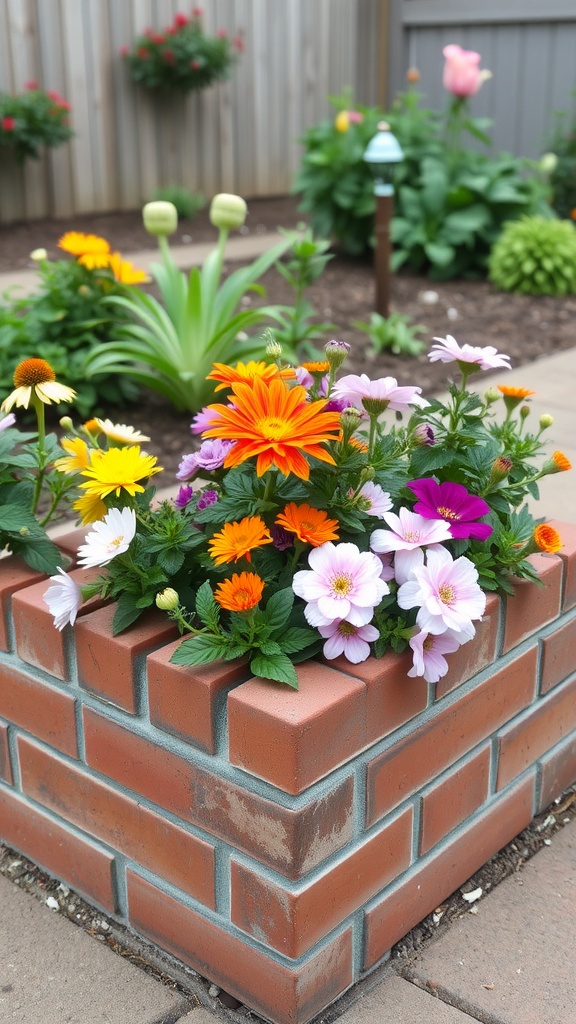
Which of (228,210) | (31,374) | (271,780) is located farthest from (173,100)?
(271,780)

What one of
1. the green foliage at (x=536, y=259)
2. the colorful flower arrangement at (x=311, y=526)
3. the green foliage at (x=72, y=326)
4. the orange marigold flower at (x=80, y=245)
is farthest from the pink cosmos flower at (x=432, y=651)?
the green foliage at (x=536, y=259)

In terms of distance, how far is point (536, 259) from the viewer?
5.07 meters

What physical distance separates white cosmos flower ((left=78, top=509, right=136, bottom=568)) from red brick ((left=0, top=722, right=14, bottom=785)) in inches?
16.6

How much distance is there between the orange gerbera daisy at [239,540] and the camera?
1.17m

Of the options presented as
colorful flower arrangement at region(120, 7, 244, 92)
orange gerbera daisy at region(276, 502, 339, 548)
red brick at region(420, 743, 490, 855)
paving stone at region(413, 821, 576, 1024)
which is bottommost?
paving stone at region(413, 821, 576, 1024)

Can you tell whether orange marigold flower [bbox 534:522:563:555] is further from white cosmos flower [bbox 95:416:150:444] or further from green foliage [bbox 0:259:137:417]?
green foliage [bbox 0:259:137:417]

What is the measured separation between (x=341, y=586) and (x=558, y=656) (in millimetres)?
557

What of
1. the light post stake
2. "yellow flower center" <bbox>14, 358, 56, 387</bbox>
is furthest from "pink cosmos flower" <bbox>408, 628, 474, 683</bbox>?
the light post stake

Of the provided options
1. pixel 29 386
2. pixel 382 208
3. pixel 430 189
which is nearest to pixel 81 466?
pixel 29 386

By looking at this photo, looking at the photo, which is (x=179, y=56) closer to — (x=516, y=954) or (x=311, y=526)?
(x=311, y=526)

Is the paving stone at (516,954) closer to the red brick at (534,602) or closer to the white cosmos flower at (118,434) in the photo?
the red brick at (534,602)

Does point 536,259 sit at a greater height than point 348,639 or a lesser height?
lesser

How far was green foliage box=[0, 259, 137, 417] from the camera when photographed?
9.71 ft

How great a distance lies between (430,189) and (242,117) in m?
3.20
